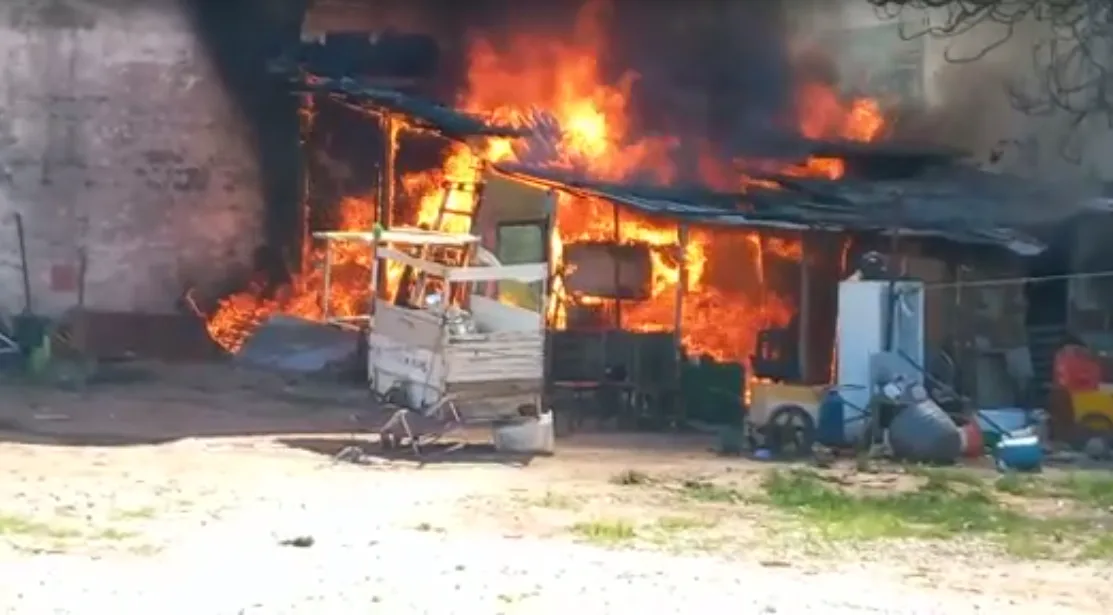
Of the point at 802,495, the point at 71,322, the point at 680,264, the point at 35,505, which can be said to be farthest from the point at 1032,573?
the point at 71,322

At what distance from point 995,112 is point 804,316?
5.08m

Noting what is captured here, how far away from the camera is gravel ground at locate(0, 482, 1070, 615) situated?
30.8ft

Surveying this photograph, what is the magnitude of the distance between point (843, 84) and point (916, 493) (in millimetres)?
12433

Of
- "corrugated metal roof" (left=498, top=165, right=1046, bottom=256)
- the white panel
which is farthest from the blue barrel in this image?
"corrugated metal roof" (left=498, top=165, right=1046, bottom=256)

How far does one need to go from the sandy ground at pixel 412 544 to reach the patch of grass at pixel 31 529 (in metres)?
0.02

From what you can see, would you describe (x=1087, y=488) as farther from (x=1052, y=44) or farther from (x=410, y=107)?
(x=410, y=107)

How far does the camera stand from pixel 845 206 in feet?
69.0

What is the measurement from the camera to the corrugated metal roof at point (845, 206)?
786 inches

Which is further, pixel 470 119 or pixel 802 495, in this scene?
pixel 470 119

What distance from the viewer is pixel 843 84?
25.4 metres

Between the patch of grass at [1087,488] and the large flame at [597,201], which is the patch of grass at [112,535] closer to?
the patch of grass at [1087,488]

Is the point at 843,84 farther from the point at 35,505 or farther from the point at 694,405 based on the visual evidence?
the point at 35,505

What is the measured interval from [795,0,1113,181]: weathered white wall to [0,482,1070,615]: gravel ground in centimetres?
1355

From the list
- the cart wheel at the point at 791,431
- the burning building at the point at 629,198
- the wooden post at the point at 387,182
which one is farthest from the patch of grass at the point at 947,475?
the wooden post at the point at 387,182
